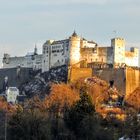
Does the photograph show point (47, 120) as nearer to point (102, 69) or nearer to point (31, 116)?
point (31, 116)

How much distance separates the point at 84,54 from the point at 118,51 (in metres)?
5.47

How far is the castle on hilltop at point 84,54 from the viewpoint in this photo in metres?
136

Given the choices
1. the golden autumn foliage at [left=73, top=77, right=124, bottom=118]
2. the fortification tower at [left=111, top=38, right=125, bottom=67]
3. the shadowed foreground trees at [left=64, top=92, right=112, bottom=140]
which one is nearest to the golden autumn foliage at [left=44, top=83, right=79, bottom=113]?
the golden autumn foliage at [left=73, top=77, right=124, bottom=118]

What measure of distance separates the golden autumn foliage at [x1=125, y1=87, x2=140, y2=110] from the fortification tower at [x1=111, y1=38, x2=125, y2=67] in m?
5.63

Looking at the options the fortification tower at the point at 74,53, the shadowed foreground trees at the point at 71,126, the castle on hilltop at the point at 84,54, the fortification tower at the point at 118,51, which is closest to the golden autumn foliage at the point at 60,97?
the fortification tower at the point at 74,53

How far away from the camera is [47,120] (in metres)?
94.9

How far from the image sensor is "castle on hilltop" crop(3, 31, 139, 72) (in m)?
136

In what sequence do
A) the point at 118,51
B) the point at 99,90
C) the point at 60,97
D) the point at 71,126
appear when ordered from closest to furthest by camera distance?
1. the point at 71,126
2. the point at 60,97
3. the point at 99,90
4. the point at 118,51

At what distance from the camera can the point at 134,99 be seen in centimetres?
13038

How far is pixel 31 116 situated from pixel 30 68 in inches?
2124

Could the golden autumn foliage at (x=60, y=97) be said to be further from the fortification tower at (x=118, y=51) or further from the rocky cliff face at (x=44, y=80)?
the fortification tower at (x=118, y=51)

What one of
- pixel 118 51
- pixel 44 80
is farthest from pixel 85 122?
pixel 44 80

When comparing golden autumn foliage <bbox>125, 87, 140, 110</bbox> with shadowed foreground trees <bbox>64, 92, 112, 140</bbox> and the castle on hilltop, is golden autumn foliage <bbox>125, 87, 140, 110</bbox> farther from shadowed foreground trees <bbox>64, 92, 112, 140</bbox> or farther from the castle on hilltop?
shadowed foreground trees <bbox>64, 92, 112, 140</bbox>

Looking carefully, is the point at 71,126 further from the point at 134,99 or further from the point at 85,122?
the point at 134,99
